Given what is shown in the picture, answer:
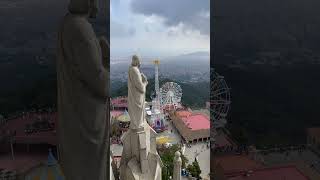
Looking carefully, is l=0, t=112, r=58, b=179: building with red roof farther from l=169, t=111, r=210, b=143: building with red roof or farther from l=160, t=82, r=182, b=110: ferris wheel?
l=160, t=82, r=182, b=110: ferris wheel

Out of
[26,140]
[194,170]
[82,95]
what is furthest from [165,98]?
[82,95]

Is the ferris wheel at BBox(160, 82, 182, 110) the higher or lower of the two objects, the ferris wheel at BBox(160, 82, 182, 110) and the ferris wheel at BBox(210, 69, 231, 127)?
the lower

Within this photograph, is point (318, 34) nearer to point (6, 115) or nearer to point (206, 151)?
point (6, 115)

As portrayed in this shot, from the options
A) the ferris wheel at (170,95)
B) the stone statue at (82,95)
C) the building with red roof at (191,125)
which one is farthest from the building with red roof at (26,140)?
the ferris wheel at (170,95)

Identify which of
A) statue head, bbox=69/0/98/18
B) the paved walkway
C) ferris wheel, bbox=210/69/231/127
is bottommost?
the paved walkway

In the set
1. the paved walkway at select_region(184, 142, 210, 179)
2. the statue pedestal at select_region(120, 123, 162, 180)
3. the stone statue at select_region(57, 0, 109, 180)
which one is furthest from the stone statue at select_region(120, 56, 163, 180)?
the paved walkway at select_region(184, 142, 210, 179)

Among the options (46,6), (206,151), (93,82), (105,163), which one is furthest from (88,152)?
(206,151)
